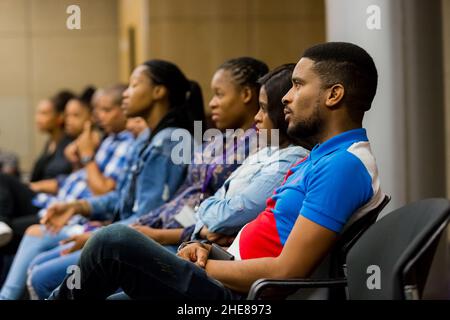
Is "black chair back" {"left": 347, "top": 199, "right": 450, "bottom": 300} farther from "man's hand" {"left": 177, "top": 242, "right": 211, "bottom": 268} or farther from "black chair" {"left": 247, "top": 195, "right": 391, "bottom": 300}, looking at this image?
"man's hand" {"left": 177, "top": 242, "right": 211, "bottom": 268}

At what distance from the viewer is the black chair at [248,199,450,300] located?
1.83 metres

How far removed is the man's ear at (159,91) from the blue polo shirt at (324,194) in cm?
139

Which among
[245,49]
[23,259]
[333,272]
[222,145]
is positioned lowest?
[23,259]

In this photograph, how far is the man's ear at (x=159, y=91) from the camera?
3.58m

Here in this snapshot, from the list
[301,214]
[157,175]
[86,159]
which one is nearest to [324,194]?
[301,214]

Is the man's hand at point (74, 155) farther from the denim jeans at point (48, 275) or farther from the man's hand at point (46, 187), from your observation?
the denim jeans at point (48, 275)

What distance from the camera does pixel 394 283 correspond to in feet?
6.05

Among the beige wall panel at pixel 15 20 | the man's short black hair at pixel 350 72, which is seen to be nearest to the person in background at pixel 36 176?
the man's short black hair at pixel 350 72

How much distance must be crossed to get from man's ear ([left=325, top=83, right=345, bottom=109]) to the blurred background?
0.81m

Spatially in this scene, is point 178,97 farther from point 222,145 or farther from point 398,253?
point 398,253

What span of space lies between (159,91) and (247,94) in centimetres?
67

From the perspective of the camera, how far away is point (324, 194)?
6.51 ft

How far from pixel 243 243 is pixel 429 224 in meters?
0.60

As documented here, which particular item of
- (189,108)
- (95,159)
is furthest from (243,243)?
(95,159)
